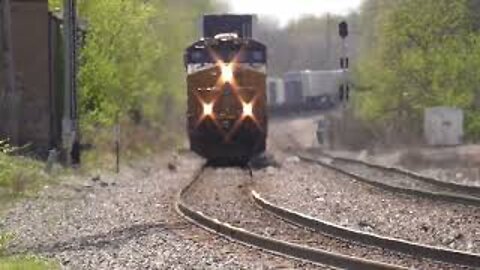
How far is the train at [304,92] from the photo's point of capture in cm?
8512

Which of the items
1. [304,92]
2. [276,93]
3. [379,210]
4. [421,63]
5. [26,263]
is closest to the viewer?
[26,263]

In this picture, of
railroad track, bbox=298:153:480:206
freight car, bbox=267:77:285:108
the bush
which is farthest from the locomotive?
freight car, bbox=267:77:285:108

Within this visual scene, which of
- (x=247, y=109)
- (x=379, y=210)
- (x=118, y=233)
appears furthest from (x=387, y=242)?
(x=247, y=109)

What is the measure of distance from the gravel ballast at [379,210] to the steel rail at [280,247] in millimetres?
2155

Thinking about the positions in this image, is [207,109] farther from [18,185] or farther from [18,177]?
[18,185]

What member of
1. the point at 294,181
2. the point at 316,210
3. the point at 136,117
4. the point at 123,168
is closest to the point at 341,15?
the point at 136,117

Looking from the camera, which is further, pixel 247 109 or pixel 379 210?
pixel 247 109

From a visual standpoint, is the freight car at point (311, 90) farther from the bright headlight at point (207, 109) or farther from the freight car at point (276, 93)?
the bright headlight at point (207, 109)

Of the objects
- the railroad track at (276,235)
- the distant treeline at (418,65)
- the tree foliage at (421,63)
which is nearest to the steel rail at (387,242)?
the railroad track at (276,235)

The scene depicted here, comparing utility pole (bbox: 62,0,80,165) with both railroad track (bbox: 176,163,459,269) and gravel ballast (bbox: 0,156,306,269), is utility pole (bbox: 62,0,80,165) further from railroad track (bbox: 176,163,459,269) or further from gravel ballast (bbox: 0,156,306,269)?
railroad track (bbox: 176,163,459,269)

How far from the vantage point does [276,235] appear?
54.1ft

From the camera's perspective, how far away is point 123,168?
36.7 metres

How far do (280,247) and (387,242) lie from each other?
1402 millimetres

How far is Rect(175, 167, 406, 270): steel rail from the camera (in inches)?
474
